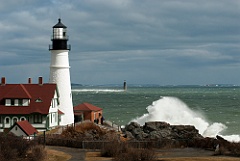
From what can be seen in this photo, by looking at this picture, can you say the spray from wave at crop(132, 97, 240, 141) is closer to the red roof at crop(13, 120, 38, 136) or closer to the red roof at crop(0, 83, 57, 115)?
the red roof at crop(0, 83, 57, 115)

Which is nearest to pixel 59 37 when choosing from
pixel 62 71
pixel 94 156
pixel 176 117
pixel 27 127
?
pixel 62 71

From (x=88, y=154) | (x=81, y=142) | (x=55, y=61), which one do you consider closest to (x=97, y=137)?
(x=81, y=142)

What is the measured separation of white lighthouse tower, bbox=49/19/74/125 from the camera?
39.2 meters

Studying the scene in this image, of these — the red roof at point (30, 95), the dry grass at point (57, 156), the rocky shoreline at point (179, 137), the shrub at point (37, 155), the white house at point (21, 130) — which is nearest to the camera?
the shrub at point (37, 155)

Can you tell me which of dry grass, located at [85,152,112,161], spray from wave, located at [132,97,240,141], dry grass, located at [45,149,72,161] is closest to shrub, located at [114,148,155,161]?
dry grass, located at [85,152,112,161]

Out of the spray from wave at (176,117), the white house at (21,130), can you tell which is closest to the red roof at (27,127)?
the white house at (21,130)

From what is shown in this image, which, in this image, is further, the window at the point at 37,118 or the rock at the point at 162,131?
the window at the point at 37,118

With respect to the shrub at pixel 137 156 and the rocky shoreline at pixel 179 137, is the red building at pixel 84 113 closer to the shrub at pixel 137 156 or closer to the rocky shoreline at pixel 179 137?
the rocky shoreline at pixel 179 137

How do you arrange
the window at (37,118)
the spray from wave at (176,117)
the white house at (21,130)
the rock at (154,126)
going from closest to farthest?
the white house at (21,130) → the window at (37,118) → the rock at (154,126) → the spray from wave at (176,117)

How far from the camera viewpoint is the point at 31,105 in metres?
37.5

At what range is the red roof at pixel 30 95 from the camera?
3719 centimetres

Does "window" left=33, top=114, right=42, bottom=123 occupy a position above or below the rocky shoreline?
above

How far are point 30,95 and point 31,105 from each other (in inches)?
36.0

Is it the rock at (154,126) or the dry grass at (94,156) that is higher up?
the rock at (154,126)
